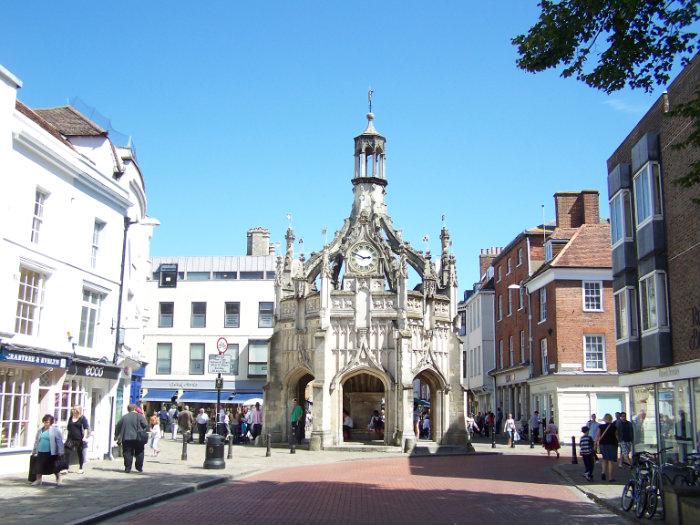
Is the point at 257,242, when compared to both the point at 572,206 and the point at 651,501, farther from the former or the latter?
the point at 651,501

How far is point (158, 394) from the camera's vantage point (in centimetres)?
4878

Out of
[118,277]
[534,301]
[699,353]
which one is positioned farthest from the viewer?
[534,301]

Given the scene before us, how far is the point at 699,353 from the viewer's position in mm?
18516

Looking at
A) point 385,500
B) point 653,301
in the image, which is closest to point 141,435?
point 385,500

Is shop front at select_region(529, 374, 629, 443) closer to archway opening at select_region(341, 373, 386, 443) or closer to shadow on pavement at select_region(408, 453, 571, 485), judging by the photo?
shadow on pavement at select_region(408, 453, 571, 485)

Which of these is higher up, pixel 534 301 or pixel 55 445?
pixel 534 301

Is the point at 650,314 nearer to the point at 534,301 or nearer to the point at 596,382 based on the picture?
the point at 596,382

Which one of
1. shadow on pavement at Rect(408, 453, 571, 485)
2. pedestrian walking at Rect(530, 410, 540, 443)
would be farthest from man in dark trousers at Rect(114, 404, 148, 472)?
pedestrian walking at Rect(530, 410, 540, 443)

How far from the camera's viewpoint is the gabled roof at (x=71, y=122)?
24.1 metres

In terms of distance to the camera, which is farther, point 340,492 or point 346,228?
point 346,228

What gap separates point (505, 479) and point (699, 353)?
5.83 meters

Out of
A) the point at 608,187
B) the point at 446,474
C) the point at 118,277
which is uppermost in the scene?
the point at 608,187

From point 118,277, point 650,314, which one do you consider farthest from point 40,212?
point 650,314

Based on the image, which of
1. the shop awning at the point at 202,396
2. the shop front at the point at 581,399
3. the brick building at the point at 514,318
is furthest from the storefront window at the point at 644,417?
the shop awning at the point at 202,396
